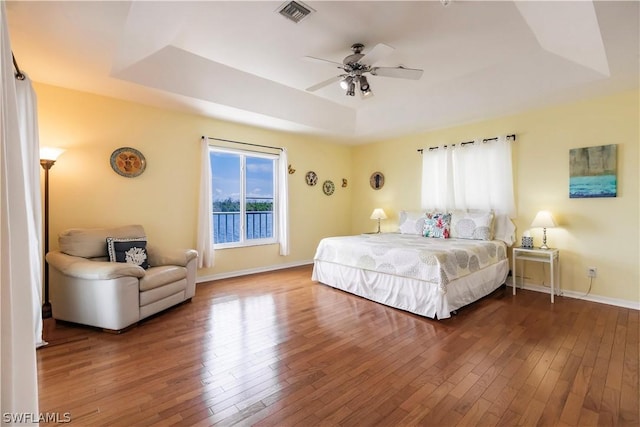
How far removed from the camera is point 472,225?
13.9 feet

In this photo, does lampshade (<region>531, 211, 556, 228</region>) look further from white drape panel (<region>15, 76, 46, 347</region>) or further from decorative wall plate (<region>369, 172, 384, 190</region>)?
white drape panel (<region>15, 76, 46, 347</region>)

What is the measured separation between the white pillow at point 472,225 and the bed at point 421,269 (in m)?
0.02

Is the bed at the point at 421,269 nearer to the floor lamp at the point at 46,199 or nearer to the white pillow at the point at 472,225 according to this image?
the white pillow at the point at 472,225

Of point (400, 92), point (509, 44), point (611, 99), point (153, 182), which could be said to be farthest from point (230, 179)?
point (611, 99)

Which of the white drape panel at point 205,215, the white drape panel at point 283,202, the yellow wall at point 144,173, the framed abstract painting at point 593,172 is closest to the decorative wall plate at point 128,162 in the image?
the yellow wall at point 144,173

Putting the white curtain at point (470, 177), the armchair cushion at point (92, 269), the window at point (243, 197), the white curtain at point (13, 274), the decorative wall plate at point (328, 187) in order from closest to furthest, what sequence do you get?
1. the white curtain at point (13, 274)
2. the armchair cushion at point (92, 269)
3. the white curtain at point (470, 177)
4. the window at point (243, 197)
5. the decorative wall plate at point (328, 187)

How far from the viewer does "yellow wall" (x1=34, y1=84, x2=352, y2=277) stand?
3.35 metres

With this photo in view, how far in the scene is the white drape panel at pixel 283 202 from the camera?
5238 mm

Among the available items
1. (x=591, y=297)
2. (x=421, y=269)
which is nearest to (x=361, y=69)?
(x=421, y=269)

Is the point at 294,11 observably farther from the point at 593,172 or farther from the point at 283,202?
the point at 593,172

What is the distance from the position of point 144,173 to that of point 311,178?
2.90 m

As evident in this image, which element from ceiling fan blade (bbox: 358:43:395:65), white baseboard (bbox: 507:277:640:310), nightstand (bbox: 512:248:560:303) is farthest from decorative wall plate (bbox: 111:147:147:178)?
white baseboard (bbox: 507:277:640:310)

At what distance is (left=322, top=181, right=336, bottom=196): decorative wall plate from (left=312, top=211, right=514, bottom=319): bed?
6.56 feet

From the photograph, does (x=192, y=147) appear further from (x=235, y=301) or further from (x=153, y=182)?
(x=235, y=301)
